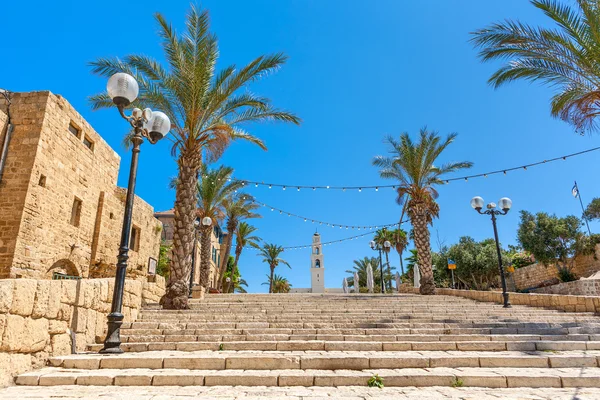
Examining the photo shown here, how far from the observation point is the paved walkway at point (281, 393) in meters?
3.78

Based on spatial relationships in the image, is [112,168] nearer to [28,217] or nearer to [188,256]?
[28,217]

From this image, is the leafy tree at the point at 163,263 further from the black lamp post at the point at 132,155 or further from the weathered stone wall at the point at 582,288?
the weathered stone wall at the point at 582,288

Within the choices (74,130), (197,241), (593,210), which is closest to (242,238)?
(197,241)

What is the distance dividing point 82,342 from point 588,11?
42.7 ft

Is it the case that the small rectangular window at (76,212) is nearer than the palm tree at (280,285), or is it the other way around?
the small rectangular window at (76,212)

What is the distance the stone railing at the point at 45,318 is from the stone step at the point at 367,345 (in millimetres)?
522

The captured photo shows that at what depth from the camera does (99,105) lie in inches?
471

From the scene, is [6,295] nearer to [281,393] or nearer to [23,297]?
[23,297]

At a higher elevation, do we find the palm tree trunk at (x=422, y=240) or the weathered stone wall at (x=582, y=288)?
the palm tree trunk at (x=422, y=240)

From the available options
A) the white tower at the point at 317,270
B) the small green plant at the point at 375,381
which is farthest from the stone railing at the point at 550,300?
the white tower at the point at 317,270

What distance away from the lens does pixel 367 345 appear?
600cm

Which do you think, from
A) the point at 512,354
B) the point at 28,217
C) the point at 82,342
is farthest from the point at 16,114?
the point at 512,354

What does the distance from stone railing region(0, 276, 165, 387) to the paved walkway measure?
1.68ft

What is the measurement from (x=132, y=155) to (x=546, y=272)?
34819mm
